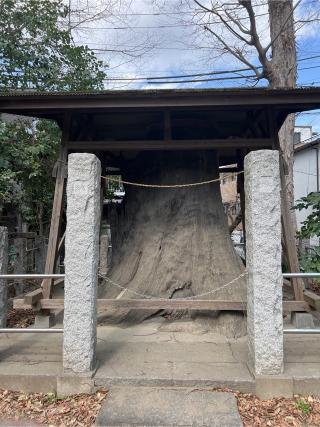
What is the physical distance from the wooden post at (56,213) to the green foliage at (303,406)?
151 inches

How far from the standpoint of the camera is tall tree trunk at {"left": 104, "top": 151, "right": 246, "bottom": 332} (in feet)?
21.1

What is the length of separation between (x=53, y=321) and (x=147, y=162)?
11.3ft

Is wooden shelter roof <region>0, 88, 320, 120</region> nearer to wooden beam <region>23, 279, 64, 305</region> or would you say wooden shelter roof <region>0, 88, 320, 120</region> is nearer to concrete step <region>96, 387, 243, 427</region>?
wooden beam <region>23, 279, 64, 305</region>

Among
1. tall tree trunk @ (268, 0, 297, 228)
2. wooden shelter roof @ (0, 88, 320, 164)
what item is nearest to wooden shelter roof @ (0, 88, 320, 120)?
wooden shelter roof @ (0, 88, 320, 164)

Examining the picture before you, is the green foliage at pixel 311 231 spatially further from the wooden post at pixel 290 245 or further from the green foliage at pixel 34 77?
the green foliage at pixel 34 77

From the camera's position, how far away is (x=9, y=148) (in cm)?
Result: 859

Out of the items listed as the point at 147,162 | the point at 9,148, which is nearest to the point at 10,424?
the point at 147,162

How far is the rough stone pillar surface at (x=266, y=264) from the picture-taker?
3.94 metres

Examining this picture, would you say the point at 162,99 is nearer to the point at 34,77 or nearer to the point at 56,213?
the point at 56,213

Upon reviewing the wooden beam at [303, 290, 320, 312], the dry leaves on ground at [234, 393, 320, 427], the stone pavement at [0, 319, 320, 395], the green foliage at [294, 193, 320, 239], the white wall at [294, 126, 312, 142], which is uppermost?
the white wall at [294, 126, 312, 142]

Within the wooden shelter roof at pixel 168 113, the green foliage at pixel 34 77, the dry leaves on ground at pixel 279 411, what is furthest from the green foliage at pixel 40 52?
the dry leaves on ground at pixel 279 411

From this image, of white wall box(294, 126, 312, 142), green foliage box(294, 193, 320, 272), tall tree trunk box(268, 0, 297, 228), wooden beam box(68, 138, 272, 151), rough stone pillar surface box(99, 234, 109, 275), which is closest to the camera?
wooden beam box(68, 138, 272, 151)

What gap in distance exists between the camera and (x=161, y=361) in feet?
14.7

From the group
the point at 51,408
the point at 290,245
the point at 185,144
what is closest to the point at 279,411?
the point at 51,408
